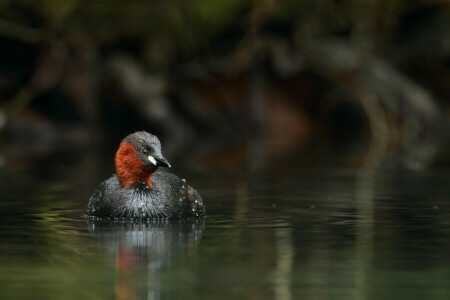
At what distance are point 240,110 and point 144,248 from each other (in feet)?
57.8

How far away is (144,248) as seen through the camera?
325 inches

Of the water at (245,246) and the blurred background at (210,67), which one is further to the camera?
the blurred background at (210,67)

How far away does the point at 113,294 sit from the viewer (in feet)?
21.0

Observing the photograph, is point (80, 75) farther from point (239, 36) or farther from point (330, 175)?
point (330, 175)

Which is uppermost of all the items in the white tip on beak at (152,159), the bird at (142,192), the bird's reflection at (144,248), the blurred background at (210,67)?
the blurred background at (210,67)

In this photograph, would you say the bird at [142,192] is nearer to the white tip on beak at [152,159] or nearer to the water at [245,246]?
the white tip on beak at [152,159]

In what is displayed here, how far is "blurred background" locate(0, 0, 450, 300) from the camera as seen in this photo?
425 inches

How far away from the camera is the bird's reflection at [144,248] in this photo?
6.66 metres

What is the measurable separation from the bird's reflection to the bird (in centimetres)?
17

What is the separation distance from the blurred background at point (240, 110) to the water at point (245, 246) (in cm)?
6

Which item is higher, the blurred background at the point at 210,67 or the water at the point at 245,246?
the blurred background at the point at 210,67

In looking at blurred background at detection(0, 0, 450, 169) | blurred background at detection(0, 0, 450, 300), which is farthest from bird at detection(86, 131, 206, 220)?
blurred background at detection(0, 0, 450, 169)

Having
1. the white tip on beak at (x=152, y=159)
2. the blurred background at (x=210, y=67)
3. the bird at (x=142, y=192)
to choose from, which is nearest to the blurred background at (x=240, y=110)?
the blurred background at (x=210, y=67)

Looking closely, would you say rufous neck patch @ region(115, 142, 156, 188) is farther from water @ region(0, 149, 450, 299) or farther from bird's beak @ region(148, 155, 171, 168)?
water @ region(0, 149, 450, 299)
